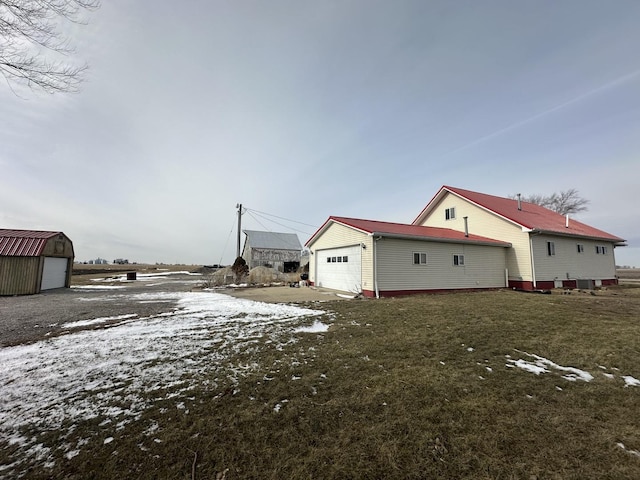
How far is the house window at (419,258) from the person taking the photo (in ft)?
44.3

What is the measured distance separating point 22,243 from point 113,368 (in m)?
19.1

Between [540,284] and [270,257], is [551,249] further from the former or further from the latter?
[270,257]

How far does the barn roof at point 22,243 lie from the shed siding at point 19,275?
0.98ft

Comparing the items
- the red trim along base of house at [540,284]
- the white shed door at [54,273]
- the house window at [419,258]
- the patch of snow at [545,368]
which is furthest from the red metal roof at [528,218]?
the white shed door at [54,273]

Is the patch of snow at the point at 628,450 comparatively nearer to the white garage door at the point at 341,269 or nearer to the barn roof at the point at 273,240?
the white garage door at the point at 341,269

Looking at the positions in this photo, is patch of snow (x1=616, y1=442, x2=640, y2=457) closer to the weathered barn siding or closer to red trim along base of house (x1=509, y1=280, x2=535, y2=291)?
red trim along base of house (x1=509, y1=280, x2=535, y2=291)

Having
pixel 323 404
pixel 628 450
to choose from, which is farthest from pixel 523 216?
pixel 323 404

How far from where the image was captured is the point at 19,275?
50.8ft

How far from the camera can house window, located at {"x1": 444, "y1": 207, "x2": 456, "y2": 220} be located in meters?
19.2

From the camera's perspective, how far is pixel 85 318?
7.99 meters

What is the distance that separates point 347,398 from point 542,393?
2570 mm

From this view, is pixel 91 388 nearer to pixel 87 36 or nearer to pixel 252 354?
→ pixel 252 354

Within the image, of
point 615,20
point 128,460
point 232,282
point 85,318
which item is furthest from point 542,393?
point 232,282

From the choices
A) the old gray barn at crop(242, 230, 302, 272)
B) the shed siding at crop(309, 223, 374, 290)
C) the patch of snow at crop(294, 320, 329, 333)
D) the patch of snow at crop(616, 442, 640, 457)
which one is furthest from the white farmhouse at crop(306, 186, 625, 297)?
the old gray barn at crop(242, 230, 302, 272)
